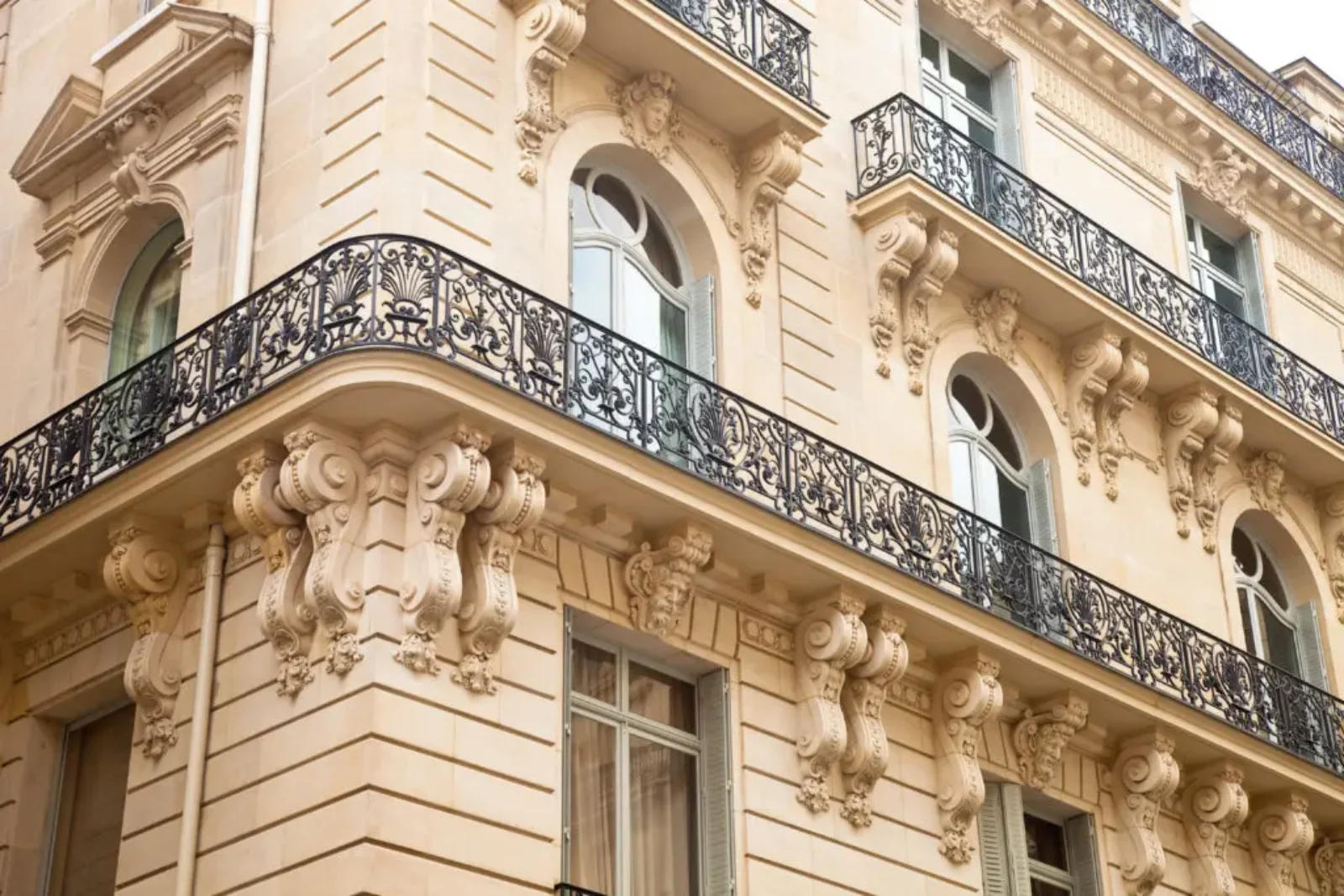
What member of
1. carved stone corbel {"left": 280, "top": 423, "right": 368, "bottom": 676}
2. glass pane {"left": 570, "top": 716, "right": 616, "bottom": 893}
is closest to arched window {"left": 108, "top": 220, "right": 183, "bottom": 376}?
carved stone corbel {"left": 280, "top": 423, "right": 368, "bottom": 676}

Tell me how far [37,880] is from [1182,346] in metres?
10.9

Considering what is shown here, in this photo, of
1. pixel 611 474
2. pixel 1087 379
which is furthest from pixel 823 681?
pixel 1087 379

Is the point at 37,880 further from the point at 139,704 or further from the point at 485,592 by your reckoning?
the point at 485,592

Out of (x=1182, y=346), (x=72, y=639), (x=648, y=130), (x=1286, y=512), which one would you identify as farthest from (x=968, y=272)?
(x=72, y=639)

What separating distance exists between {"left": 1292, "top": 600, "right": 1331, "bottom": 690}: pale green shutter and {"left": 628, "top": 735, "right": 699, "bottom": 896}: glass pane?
875cm

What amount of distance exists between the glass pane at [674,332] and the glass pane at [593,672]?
2.70 meters

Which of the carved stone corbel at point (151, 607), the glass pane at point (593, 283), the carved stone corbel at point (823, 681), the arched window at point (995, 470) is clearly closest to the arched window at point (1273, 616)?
the arched window at point (995, 470)

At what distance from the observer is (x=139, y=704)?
1345 cm

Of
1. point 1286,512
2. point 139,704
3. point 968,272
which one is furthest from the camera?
point 1286,512

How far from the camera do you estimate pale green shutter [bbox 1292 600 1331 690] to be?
20578 millimetres

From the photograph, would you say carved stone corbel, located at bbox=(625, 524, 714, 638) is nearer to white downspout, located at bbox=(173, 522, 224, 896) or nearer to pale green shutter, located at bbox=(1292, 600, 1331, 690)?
white downspout, located at bbox=(173, 522, 224, 896)

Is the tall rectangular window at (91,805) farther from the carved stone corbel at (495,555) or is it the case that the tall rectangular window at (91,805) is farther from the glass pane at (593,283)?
the glass pane at (593,283)

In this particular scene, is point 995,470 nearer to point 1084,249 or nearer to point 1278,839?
point 1084,249

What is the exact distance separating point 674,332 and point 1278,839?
700cm
